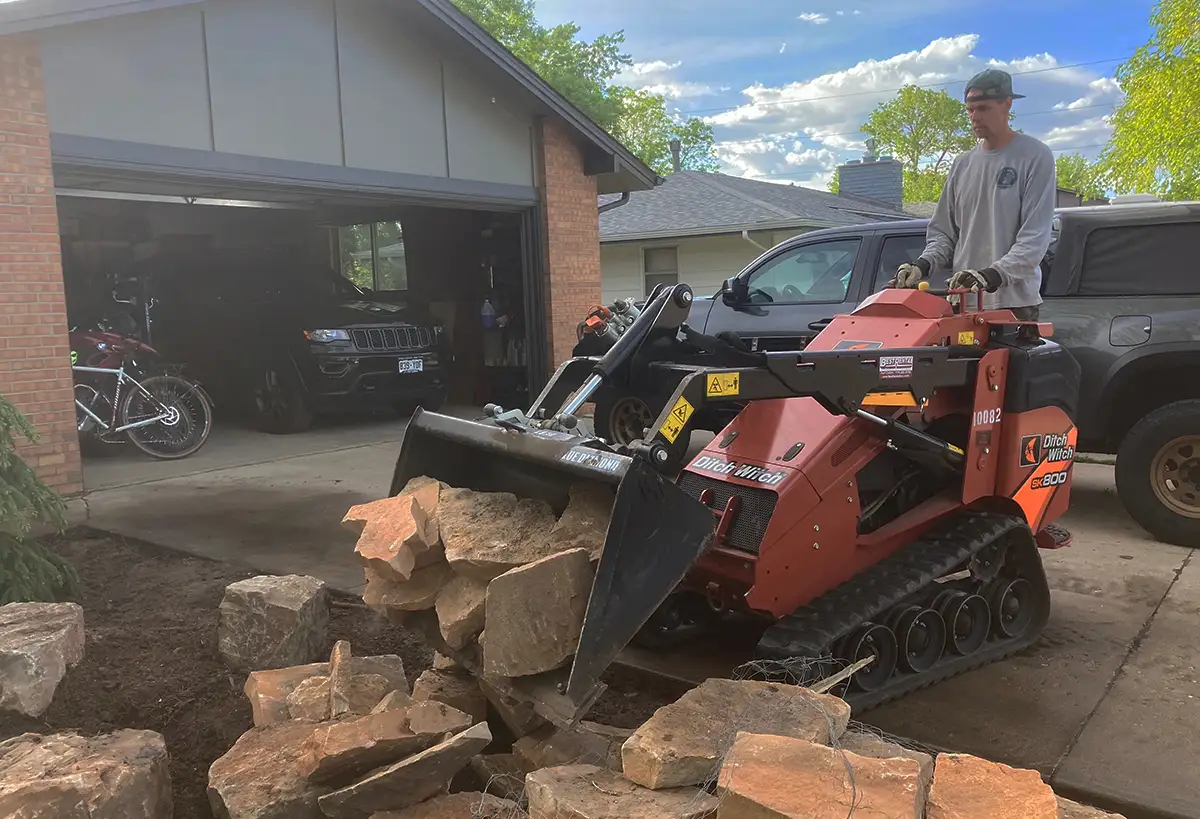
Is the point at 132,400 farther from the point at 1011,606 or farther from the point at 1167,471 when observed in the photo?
the point at 1167,471

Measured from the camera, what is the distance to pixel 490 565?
296cm

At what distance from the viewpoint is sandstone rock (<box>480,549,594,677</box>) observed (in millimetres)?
2709

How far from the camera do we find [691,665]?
409 cm

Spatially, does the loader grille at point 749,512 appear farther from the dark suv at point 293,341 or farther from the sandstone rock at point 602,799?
the dark suv at point 293,341

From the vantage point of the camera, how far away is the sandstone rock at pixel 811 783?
7.18 ft

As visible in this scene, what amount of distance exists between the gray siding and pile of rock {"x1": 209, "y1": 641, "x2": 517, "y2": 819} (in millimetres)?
6237

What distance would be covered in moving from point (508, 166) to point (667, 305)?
8.36 meters

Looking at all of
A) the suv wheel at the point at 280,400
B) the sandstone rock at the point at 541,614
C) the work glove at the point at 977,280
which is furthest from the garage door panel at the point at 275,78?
the sandstone rock at the point at 541,614

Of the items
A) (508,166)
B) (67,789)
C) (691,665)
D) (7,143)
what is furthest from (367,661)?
(508,166)

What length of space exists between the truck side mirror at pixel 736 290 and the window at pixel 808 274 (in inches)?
7.5

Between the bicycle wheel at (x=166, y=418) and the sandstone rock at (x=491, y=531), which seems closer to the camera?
the sandstone rock at (x=491, y=531)

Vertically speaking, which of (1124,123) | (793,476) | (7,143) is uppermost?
(1124,123)

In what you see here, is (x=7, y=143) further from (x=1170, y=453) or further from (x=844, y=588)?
(x=1170, y=453)

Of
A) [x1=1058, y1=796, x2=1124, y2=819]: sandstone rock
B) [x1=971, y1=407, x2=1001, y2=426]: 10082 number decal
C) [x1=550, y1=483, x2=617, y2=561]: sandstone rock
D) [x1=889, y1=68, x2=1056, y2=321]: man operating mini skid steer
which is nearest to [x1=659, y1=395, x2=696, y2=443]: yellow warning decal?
[x1=550, y1=483, x2=617, y2=561]: sandstone rock
